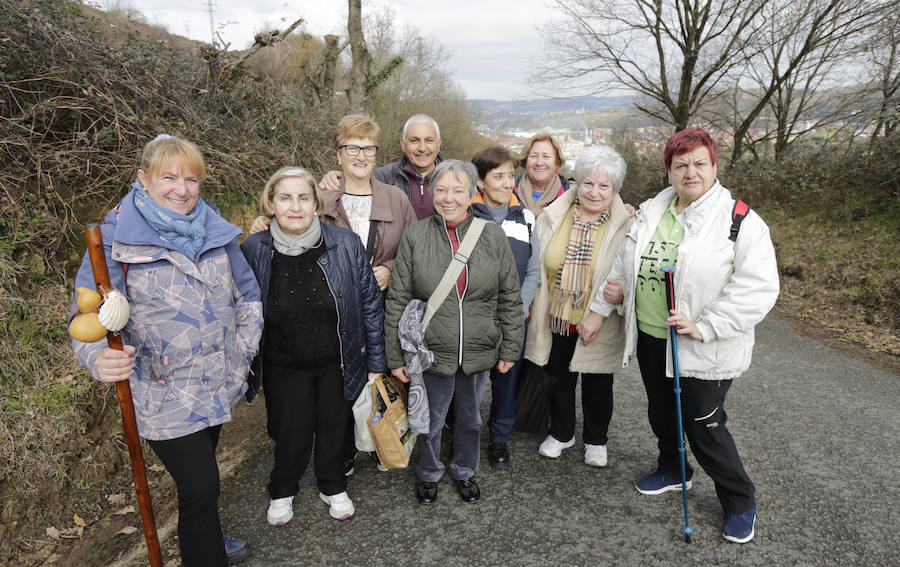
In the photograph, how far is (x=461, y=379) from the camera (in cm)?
302

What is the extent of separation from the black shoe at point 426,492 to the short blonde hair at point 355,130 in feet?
7.08

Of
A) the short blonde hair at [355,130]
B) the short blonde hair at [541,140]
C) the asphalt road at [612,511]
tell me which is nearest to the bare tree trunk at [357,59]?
the short blonde hair at [541,140]

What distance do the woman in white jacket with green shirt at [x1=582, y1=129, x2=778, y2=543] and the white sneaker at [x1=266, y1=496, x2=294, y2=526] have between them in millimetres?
2197

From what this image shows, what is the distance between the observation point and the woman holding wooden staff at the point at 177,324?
2.09 m

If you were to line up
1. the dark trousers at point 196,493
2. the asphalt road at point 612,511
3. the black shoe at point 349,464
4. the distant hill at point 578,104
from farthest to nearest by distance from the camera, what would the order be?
the distant hill at point 578,104 → the black shoe at point 349,464 → the asphalt road at point 612,511 → the dark trousers at point 196,493

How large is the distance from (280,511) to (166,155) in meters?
2.06

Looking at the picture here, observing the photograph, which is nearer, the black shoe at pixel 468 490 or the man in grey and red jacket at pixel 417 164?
the black shoe at pixel 468 490

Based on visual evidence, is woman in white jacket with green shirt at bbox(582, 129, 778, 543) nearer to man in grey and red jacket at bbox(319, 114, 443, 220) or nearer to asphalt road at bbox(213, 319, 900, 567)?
asphalt road at bbox(213, 319, 900, 567)

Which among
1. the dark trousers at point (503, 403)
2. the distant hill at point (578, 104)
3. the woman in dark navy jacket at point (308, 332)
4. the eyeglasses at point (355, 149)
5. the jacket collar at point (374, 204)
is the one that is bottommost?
the dark trousers at point (503, 403)

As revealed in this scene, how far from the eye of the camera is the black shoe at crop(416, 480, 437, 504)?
313 centimetres

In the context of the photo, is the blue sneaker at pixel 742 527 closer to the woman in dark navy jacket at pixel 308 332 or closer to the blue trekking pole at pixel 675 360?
the blue trekking pole at pixel 675 360

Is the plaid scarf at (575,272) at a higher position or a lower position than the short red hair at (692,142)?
lower

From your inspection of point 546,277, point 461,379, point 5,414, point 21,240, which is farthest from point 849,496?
point 21,240

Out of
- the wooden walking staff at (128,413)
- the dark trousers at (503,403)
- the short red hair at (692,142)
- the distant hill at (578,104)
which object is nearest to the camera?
the wooden walking staff at (128,413)
